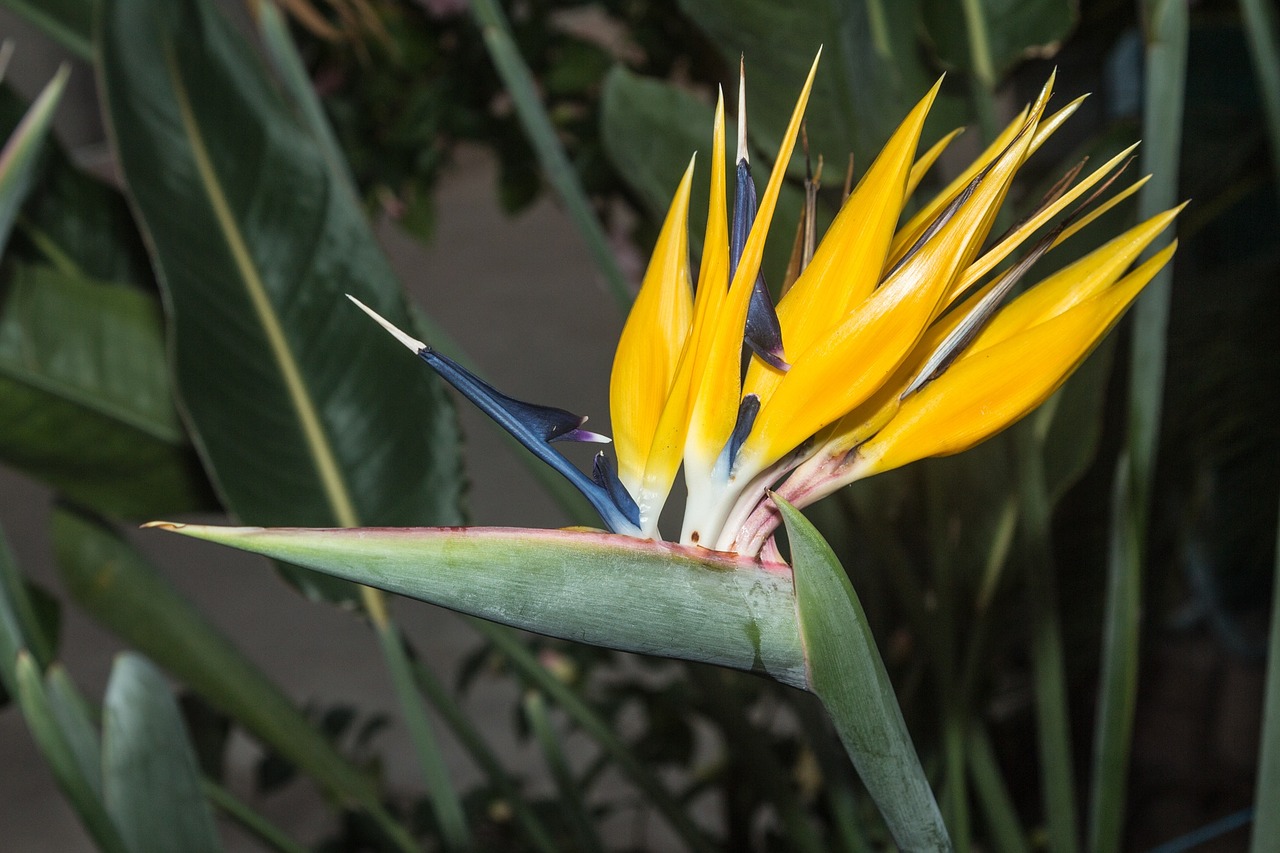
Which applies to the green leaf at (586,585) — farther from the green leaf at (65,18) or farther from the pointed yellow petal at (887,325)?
the green leaf at (65,18)

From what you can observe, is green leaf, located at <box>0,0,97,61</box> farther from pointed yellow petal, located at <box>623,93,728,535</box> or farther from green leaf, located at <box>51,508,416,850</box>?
pointed yellow petal, located at <box>623,93,728,535</box>

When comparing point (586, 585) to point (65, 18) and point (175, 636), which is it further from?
point (65, 18)

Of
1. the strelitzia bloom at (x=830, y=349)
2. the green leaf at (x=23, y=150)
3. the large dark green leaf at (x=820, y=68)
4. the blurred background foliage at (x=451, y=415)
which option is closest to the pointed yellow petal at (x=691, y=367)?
the strelitzia bloom at (x=830, y=349)

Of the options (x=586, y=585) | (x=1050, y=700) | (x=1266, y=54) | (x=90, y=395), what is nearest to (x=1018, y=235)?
(x=586, y=585)

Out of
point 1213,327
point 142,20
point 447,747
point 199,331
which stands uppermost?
point 1213,327

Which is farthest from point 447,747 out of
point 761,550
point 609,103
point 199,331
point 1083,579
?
point 761,550

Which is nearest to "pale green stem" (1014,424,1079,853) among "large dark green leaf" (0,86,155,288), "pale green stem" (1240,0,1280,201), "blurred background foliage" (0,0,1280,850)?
"blurred background foliage" (0,0,1280,850)

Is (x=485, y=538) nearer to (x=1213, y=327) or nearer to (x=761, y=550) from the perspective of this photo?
(x=761, y=550)
